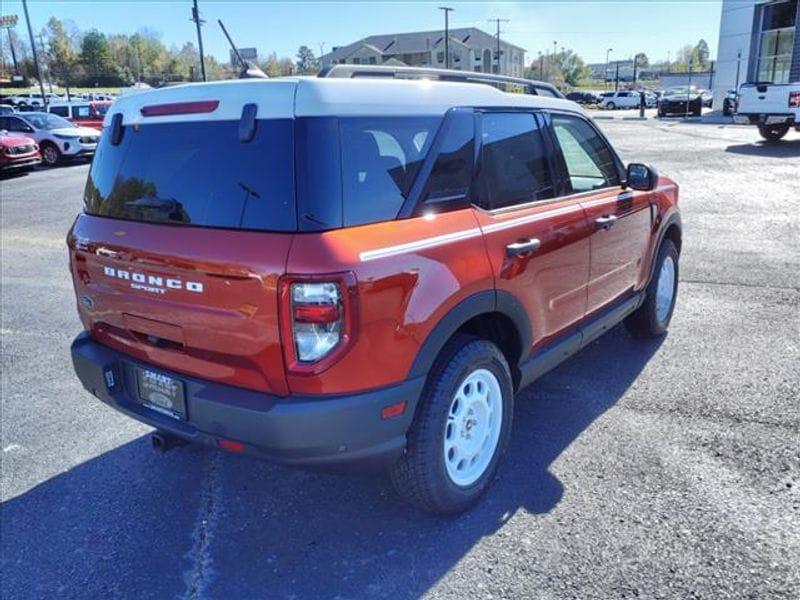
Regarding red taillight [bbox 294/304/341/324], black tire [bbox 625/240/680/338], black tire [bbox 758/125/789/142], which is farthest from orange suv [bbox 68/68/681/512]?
black tire [bbox 758/125/789/142]

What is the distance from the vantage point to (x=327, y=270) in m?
2.29

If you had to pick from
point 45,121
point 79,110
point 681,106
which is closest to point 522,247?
point 45,121

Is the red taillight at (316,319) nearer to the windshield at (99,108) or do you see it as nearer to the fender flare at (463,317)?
the fender flare at (463,317)

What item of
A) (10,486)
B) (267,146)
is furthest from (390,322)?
(10,486)

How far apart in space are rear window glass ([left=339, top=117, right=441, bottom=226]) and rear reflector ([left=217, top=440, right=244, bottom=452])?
3.15 feet

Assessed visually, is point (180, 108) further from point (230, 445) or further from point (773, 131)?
point (773, 131)

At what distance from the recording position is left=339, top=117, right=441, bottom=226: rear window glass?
2.46 metres

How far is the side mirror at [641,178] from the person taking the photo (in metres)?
4.25

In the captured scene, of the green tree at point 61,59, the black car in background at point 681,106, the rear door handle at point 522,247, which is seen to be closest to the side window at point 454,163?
the rear door handle at point 522,247

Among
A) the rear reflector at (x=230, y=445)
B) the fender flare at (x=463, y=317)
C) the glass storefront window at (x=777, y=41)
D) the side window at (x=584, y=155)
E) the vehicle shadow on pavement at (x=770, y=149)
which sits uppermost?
the glass storefront window at (x=777, y=41)

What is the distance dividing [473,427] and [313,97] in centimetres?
166

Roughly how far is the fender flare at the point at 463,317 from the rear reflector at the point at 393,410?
4.5 inches

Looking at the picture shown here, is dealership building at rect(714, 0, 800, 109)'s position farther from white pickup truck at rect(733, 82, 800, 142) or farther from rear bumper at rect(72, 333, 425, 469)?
rear bumper at rect(72, 333, 425, 469)

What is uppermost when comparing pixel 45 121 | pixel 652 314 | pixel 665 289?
pixel 45 121
